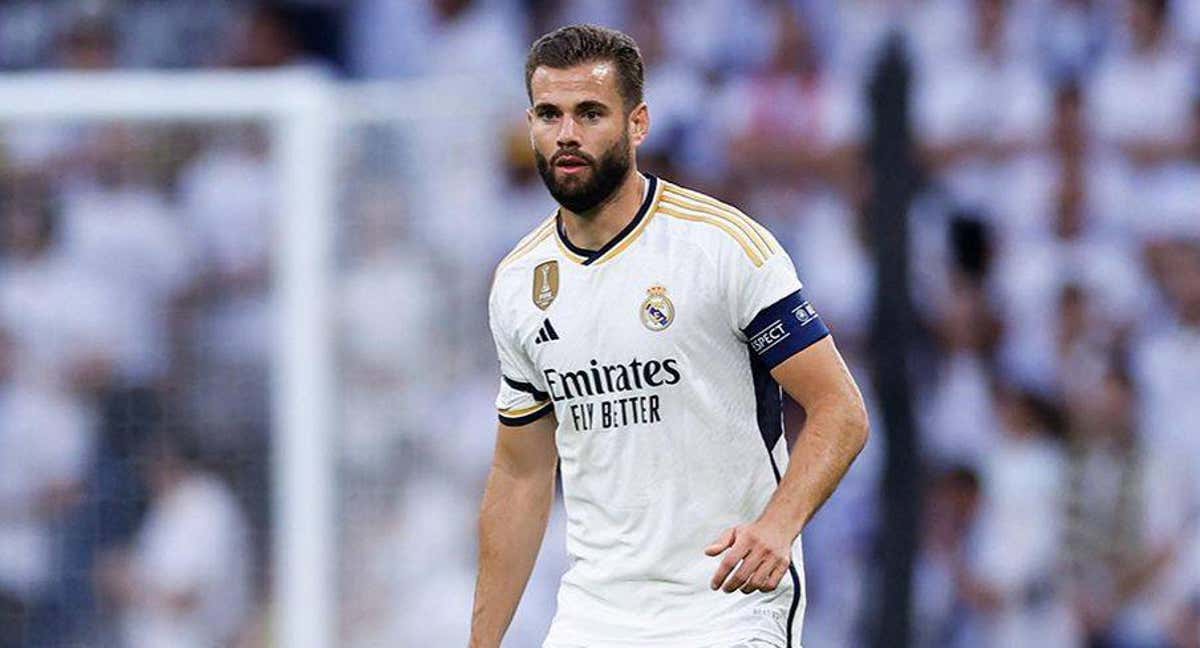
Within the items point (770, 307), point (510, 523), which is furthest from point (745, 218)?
point (510, 523)

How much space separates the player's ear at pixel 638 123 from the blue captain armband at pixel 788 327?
50 cm

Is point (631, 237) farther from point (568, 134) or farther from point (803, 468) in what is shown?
point (803, 468)

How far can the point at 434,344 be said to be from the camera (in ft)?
29.3

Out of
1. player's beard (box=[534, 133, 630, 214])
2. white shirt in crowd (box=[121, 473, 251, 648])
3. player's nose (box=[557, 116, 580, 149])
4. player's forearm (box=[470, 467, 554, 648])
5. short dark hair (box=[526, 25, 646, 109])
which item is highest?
short dark hair (box=[526, 25, 646, 109])

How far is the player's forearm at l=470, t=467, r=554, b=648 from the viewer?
543 centimetres

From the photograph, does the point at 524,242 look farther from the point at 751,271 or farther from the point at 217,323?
the point at 217,323

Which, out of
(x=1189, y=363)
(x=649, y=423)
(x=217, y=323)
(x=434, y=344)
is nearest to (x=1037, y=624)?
(x=1189, y=363)

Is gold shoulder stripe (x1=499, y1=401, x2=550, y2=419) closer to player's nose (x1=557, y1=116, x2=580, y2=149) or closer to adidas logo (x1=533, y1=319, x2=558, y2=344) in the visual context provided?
adidas logo (x1=533, y1=319, x2=558, y2=344)

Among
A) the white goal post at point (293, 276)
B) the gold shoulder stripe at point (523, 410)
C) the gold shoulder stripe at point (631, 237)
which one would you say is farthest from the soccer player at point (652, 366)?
the white goal post at point (293, 276)

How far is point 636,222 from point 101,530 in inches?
161

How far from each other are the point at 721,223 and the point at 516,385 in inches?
26.3

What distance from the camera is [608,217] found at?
5.13m

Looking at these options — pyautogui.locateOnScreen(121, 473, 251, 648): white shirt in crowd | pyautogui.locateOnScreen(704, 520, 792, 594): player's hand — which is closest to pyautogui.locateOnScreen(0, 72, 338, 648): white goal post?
pyautogui.locateOnScreen(121, 473, 251, 648): white shirt in crowd

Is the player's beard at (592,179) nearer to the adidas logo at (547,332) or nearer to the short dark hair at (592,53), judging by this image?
the short dark hair at (592,53)
